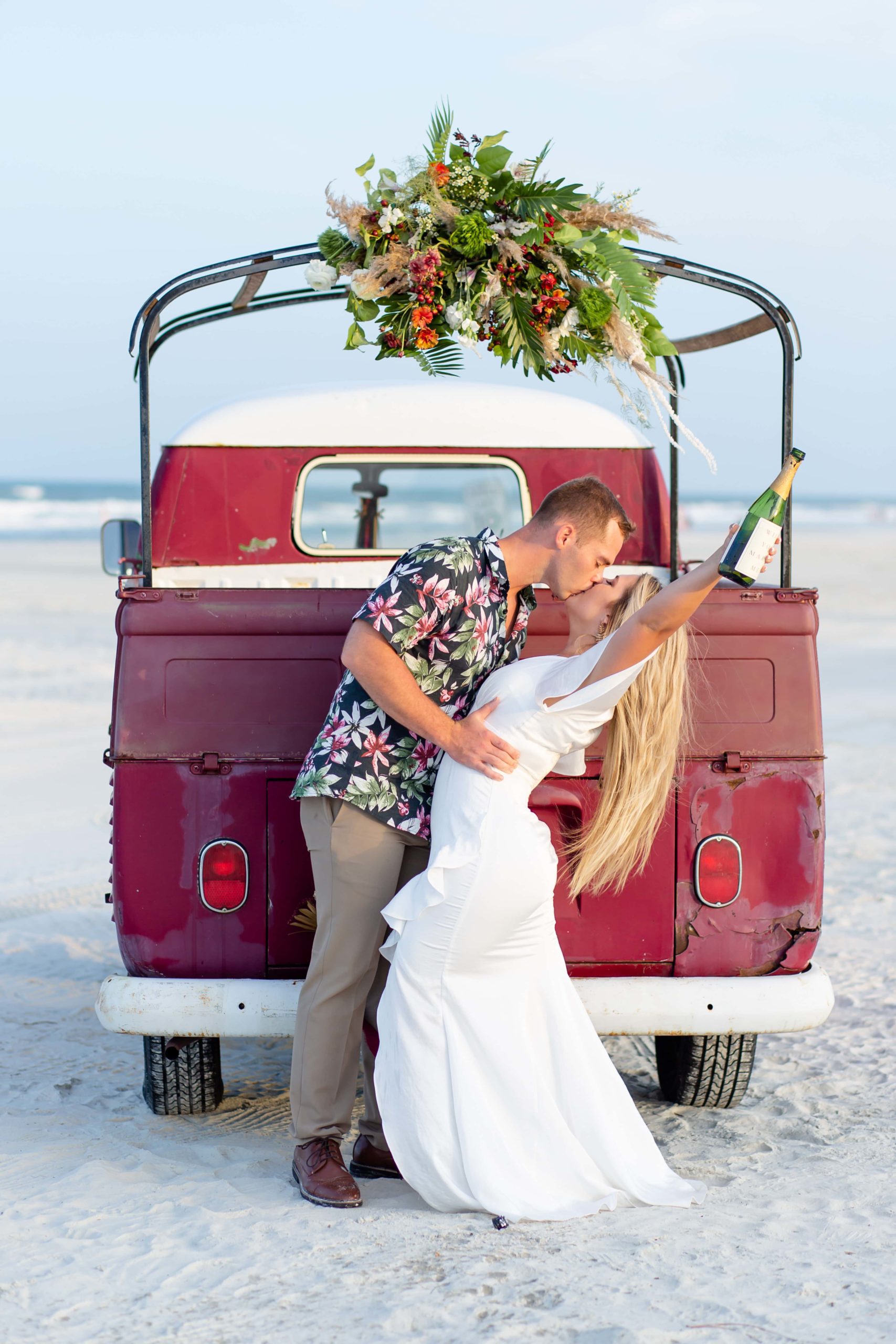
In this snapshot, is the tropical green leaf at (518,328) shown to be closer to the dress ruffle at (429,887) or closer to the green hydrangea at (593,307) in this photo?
the green hydrangea at (593,307)

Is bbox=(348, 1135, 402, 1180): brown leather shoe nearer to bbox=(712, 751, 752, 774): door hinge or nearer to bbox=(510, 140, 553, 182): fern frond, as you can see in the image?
bbox=(712, 751, 752, 774): door hinge

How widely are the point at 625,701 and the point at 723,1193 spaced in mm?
1235

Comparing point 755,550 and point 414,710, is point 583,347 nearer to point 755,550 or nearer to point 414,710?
point 755,550

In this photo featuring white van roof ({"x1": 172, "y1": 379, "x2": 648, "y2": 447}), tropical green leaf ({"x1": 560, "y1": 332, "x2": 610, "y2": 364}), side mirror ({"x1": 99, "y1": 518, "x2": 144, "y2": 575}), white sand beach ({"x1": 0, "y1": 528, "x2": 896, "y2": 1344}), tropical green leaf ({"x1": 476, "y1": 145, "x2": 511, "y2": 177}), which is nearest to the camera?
white sand beach ({"x1": 0, "y1": 528, "x2": 896, "y2": 1344})

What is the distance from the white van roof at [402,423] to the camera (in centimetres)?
550

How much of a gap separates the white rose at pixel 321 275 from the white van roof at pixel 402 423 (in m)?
2.11

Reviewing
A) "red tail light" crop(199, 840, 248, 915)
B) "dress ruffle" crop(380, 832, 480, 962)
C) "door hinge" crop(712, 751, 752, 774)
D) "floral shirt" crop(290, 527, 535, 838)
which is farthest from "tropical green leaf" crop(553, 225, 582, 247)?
"red tail light" crop(199, 840, 248, 915)

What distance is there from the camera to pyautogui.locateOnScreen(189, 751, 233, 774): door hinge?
331 cm

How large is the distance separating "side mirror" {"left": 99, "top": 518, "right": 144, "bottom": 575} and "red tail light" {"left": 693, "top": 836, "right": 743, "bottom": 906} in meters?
3.10

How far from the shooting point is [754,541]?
275 centimetres

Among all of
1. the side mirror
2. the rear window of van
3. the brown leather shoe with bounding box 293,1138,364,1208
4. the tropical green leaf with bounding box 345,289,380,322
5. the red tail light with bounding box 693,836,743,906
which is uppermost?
the tropical green leaf with bounding box 345,289,380,322

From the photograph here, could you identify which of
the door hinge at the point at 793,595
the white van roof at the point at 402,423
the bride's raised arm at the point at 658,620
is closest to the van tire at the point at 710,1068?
the door hinge at the point at 793,595

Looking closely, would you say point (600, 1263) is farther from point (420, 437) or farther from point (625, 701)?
point (420, 437)

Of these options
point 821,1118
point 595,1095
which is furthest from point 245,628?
point 821,1118
